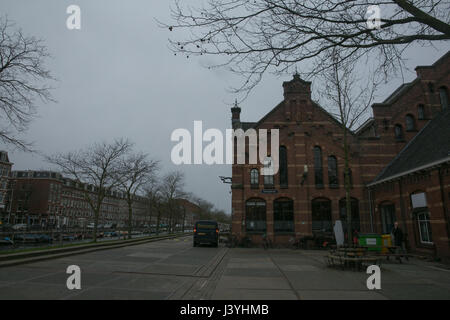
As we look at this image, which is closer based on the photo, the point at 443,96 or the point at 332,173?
the point at 443,96

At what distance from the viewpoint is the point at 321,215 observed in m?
22.9

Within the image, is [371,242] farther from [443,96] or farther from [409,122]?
[443,96]

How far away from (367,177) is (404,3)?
20376 mm

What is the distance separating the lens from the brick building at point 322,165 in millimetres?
→ 22203

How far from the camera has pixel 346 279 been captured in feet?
27.1

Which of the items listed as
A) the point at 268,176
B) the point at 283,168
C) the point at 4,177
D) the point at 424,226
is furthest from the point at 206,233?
the point at 4,177

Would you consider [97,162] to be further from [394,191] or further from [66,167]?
[394,191]

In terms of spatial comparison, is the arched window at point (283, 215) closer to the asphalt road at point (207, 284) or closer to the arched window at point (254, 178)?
the arched window at point (254, 178)

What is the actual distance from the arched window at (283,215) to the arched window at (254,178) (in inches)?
88.2

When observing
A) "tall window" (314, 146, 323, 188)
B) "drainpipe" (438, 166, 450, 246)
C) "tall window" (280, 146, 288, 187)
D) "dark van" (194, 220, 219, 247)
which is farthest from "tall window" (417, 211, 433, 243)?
"dark van" (194, 220, 219, 247)

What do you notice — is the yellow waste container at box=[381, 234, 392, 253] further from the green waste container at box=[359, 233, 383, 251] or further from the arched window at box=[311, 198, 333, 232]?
the arched window at box=[311, 198, 333, 232]

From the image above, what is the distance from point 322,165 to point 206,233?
38.2ft

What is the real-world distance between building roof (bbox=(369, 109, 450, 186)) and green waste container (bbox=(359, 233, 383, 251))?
498cm
